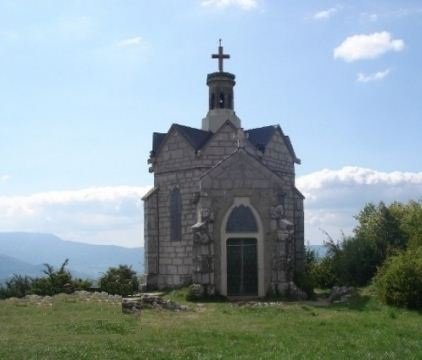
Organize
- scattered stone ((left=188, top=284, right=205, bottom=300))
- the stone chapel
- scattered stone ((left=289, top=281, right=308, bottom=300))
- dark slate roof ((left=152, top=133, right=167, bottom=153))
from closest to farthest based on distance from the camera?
scattered stone ((left=188, top=284, right=205, bottom=300)) < scattered stone ((left=289, top=281, right=308, bottom=300)) < the stone chapel < dark slate roof ((left=152, top=133, right=167, bottom=153))

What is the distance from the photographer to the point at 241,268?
23953mm

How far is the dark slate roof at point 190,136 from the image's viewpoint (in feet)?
91.7

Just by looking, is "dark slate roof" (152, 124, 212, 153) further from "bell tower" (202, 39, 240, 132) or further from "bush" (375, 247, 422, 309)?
"bush" (375, 247, 422, 309)

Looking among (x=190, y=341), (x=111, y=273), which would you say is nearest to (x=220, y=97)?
(x=111, y=273)

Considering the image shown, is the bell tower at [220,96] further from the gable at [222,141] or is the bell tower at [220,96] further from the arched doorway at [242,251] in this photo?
the arched doorway at [242,251]

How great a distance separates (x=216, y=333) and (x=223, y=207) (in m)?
10.4

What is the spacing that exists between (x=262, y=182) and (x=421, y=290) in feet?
27.0

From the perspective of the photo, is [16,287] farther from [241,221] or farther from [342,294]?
[342,294]

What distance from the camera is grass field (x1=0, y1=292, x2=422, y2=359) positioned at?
38.7 feet

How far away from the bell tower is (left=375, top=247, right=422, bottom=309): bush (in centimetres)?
1361

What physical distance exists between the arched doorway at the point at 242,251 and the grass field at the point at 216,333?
3491mm

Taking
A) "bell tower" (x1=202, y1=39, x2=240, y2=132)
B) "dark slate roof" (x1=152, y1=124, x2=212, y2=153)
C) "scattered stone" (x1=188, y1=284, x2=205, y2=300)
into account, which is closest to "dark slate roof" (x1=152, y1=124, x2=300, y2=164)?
"dark slate roof" (x1=152, y1=124, x2=212, y2=153)

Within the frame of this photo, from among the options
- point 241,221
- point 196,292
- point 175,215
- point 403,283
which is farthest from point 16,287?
point 403,283

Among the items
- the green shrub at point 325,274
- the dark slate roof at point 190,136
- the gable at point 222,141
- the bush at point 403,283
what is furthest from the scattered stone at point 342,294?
the dark slate roof at point 190,136
